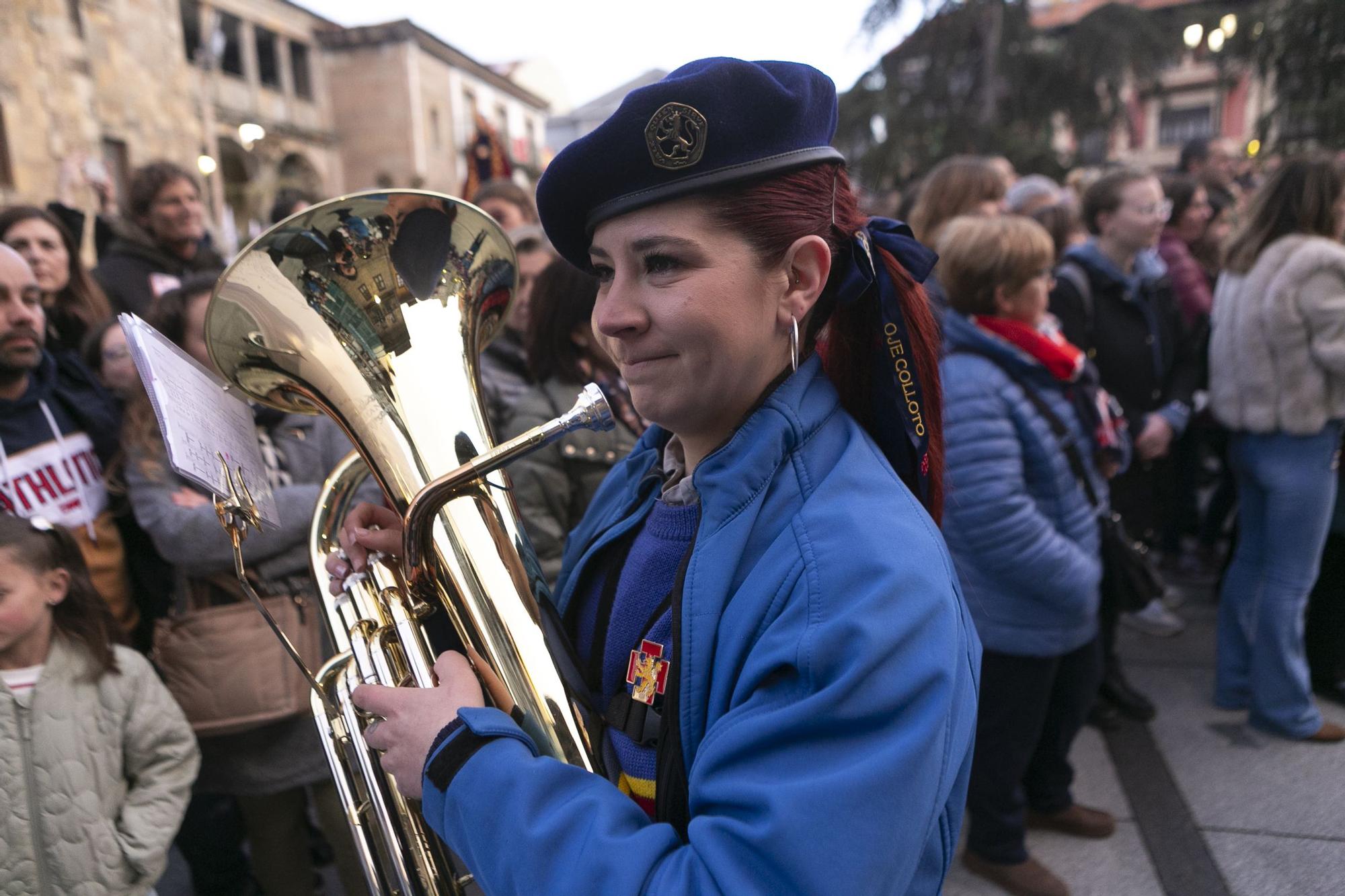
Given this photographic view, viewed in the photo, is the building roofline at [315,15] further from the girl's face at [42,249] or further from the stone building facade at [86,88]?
the girl's face at [42,249]

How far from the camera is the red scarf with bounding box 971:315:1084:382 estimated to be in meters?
2.41

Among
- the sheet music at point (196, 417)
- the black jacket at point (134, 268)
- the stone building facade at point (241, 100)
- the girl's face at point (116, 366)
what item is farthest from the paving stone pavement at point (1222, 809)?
the stone building facade at point (241, 100)

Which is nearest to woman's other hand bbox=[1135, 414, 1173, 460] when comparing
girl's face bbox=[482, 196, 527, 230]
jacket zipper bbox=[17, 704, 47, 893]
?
girl's face bbox=[482, 196, 527, 230]

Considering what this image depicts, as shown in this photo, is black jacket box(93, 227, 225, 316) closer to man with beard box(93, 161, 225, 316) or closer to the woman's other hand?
man with beard box(93, 161, 225, 316)

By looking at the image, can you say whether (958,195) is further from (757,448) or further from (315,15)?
(315,15)

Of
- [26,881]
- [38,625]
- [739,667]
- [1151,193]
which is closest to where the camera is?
[739,667]

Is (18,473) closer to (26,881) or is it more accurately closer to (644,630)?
(26,881)

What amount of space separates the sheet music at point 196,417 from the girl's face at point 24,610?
760 millimetres

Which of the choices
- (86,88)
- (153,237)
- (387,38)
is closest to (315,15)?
(387,38)

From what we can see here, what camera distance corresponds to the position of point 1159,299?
12.1ft

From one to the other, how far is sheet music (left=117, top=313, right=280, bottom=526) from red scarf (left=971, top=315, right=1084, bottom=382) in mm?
1922

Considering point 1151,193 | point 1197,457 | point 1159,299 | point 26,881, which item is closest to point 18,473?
point 26,881

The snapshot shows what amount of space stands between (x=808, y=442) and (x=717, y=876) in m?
0.50

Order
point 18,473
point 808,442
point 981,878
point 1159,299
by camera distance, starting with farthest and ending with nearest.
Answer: point 1159,299, point 981,878, point 18,473, point 808,442
